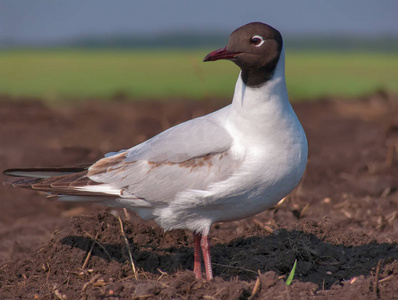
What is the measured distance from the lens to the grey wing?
4785mm

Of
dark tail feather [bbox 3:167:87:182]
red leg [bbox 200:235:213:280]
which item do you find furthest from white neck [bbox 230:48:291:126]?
dark tail feather [bbox 3:167:87:182]

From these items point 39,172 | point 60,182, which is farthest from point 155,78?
point 60,182

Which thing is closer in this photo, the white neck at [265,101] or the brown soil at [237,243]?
the brown soil at [237,243]

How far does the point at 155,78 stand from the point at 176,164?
21355mm

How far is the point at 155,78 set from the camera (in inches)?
1024

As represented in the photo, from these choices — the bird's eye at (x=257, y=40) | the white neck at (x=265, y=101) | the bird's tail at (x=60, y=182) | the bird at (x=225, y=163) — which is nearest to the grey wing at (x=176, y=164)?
the bird at (x=225, y=163)

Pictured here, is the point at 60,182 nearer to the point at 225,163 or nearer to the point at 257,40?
the point at 225,163

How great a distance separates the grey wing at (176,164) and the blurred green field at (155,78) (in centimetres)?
1161

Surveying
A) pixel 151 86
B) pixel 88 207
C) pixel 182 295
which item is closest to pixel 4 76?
pixel 151 86

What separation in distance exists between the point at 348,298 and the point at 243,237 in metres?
1.87

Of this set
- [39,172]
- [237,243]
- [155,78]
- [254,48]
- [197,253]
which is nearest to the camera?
[254,48]

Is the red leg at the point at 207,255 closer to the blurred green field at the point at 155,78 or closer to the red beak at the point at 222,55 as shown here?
the red beak at the point at 222,55

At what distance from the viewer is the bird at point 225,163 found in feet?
15.1

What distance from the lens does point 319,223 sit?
5.96 metres
